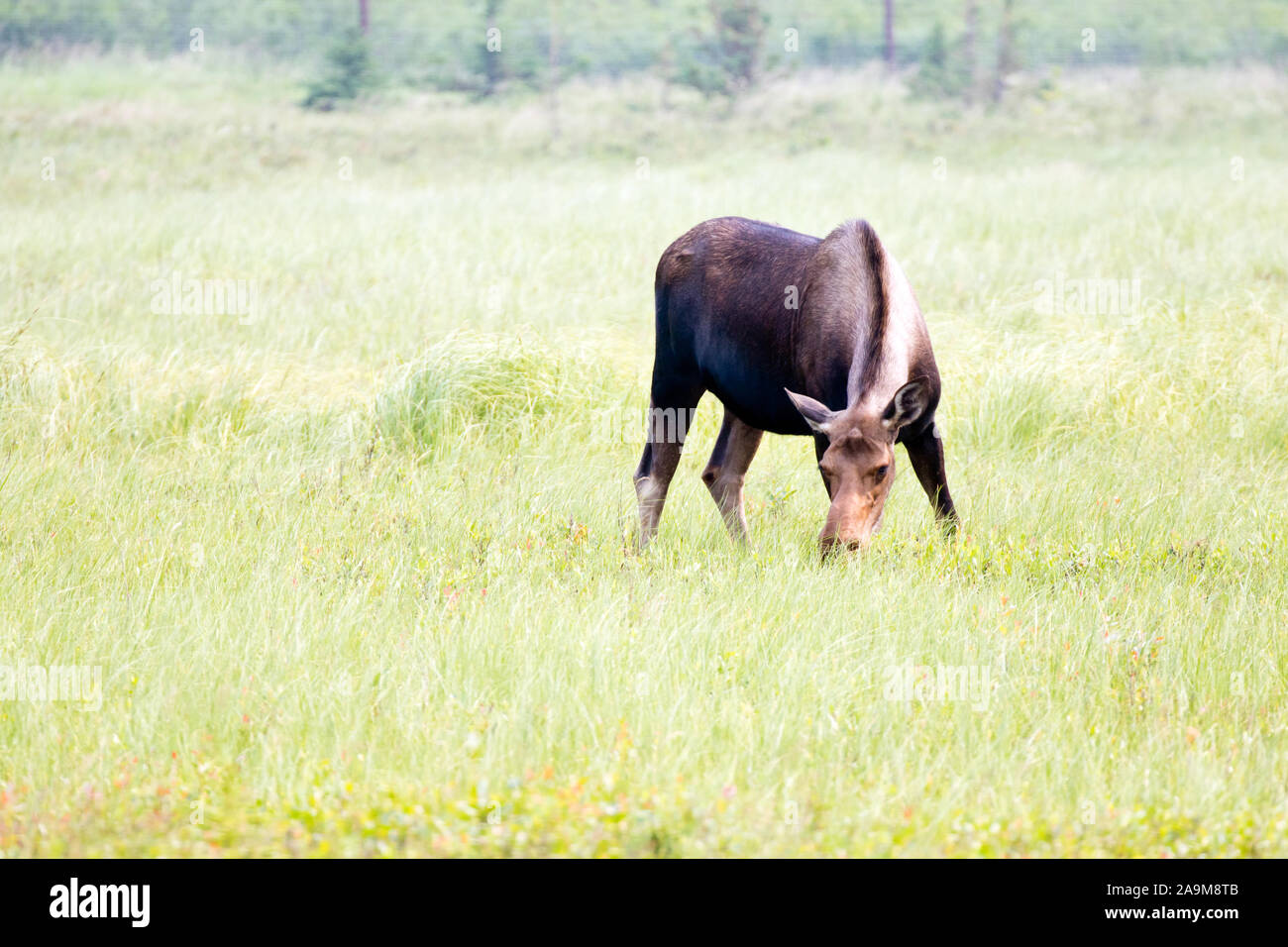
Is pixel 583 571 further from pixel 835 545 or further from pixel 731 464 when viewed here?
pixel 731 464

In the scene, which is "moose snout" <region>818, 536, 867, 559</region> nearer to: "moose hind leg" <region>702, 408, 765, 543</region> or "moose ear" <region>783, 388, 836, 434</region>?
"moose ear" <region>783, 388, 836, 434</region>

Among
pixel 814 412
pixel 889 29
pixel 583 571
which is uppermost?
pixel 889 29

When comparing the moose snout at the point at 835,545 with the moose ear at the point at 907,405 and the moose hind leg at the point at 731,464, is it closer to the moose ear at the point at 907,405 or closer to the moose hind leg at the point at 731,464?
the moose ear at the point at 907,405

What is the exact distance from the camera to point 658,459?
7.00 m

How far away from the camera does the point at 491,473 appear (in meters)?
7.72

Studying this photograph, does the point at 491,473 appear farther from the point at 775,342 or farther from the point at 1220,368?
the point at 1220,368

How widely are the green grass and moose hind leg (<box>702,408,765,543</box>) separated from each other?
190 mm

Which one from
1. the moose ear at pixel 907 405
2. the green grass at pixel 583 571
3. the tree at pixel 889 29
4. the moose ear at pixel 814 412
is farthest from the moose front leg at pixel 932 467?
the tree at pixel 889 29

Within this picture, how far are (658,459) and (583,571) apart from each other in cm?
135

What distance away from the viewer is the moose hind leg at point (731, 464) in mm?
6992

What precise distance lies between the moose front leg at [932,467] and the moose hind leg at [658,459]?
1.37 m

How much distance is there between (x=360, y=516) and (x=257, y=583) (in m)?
1.21

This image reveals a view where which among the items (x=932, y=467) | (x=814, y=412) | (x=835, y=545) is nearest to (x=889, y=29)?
(x=932, y=467)
